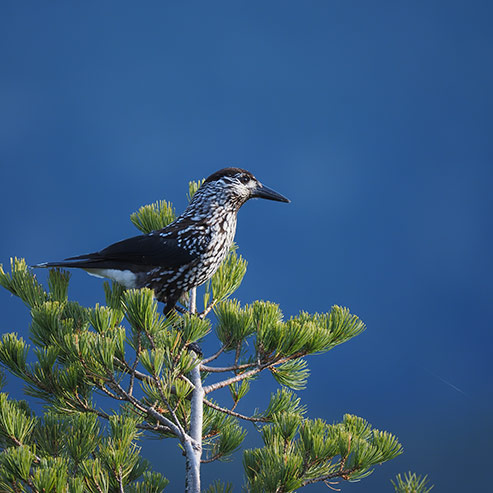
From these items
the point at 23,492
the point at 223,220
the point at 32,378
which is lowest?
the point at 23,492

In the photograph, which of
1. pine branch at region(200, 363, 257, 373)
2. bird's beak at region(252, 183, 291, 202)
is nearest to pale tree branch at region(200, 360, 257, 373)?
pine branch at region(200, 363, 257, 373)

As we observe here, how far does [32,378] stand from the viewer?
2326 mm

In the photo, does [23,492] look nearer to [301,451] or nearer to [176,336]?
[176,336]

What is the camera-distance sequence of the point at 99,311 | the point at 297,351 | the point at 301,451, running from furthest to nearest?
the point at 297,351, the point at 301,451, the point at 99,311

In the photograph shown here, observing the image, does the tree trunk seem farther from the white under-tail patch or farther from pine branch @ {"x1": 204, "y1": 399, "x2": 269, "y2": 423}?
the white under-tail patch

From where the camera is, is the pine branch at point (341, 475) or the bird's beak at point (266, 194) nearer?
the pine branch at point (341, 475)

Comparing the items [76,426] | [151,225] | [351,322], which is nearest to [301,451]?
[351,322]

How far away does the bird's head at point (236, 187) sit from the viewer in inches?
108

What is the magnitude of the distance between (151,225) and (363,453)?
1.40m

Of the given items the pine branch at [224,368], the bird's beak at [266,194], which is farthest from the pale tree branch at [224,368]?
the bird's beak at [266,194]

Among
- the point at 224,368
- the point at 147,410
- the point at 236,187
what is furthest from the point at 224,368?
the point at 236,187

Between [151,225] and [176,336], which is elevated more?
[151,225]

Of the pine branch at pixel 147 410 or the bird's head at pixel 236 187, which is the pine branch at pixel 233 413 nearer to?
the pine branch at pixel 147 410

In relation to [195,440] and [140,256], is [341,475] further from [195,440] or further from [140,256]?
[140,256]
